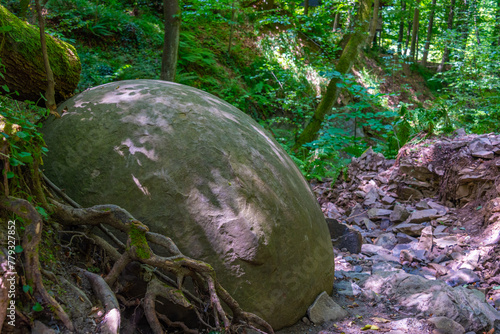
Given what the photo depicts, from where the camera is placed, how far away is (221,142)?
291cm

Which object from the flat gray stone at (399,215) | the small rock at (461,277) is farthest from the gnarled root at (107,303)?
the flat gray stone at (399,215)

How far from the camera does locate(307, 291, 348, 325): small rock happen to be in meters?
2.90

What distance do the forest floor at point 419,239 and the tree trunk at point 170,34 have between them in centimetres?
413

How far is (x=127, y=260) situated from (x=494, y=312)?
3.16 metres

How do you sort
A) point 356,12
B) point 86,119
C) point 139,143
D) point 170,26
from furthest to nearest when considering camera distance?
1. point 356,12
2. point 170,26
3. point 86,119
4. point 139,143

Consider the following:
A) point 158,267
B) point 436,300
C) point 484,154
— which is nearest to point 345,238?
point 436,300

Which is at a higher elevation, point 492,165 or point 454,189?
point 492,165

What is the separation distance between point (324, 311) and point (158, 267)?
1460mm

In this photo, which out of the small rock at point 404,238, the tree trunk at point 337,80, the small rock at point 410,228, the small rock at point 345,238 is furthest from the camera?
the tree trunk at point 337,80

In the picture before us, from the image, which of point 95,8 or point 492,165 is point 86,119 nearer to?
point 492,165

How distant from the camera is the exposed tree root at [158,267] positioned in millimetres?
2248

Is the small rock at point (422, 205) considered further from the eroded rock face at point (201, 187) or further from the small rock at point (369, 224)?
the eroded rock face at point (201, 187)

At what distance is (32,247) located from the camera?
184cm

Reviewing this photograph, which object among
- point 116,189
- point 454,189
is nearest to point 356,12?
point 454,189
